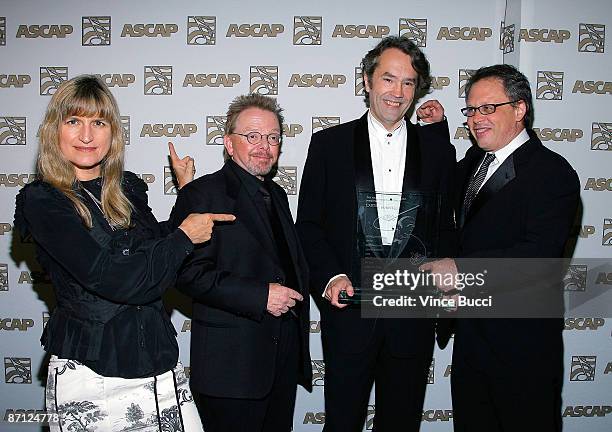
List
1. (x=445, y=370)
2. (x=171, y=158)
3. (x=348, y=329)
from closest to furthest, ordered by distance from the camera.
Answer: (x=348, y=329)
(x=171, y=158)
(x=445, y=370)

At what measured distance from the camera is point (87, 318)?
1.76 metres

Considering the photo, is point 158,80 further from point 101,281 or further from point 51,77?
point 101,281

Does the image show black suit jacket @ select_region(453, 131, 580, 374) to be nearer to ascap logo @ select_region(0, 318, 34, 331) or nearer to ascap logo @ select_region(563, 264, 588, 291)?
ascap logo @ select_region(563, 264, 588, 291)

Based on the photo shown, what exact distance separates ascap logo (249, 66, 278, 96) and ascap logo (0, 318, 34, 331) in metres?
1.94

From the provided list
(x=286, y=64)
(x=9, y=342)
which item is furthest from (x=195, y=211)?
(x=9, y=342)

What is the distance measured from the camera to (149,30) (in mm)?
→ 3262

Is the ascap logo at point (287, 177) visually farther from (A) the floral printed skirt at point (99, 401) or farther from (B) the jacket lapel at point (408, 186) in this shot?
(A) the floral printed skirt at point (99, 401)

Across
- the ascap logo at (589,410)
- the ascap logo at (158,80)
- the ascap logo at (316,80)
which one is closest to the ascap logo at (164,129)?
the ascap logo at (158,80)

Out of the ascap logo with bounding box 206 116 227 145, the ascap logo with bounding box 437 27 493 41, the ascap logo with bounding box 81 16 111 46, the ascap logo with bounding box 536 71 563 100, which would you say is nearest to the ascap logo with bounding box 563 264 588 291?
the ascap logo with bounding box 536 71 563 100

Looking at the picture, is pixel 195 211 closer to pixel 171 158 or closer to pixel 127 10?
pixel 171 158

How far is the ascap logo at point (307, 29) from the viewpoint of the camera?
10.8ft

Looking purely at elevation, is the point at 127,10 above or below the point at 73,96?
above

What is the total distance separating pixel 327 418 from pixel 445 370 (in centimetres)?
123

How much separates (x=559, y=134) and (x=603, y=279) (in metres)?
0.92
